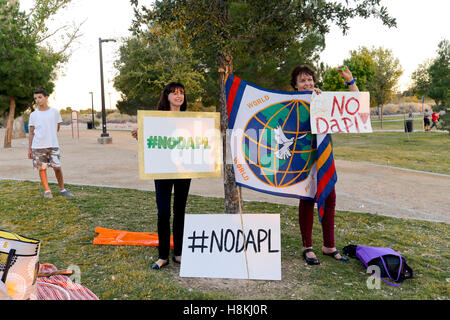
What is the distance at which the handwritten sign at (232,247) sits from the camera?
3.52 m

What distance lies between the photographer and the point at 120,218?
18.5ft

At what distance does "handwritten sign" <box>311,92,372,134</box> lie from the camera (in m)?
3.68

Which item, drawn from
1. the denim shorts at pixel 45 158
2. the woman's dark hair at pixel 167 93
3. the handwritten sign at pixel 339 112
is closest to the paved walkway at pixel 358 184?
the denim shorts at pixel 45 158

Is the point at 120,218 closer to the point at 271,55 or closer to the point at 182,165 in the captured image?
the point at 182,165

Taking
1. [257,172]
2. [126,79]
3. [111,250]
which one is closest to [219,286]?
[257,172]

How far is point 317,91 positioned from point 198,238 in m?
1.94

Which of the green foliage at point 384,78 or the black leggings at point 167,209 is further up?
the green foliage at point 384,78

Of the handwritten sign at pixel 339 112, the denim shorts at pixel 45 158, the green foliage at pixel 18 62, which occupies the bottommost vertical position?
the denim shorts at pixel 45 158

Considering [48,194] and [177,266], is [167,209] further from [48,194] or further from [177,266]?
[48,194]

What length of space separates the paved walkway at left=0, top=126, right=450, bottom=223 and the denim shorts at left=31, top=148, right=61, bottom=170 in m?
1.73

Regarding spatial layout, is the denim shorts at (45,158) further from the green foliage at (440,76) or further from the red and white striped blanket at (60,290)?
the green foliage at (440,76)

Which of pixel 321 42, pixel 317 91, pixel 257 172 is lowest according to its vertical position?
pixel 257 172

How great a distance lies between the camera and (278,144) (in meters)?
3.79

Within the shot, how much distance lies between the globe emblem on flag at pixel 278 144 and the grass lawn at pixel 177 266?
3.23 ft
